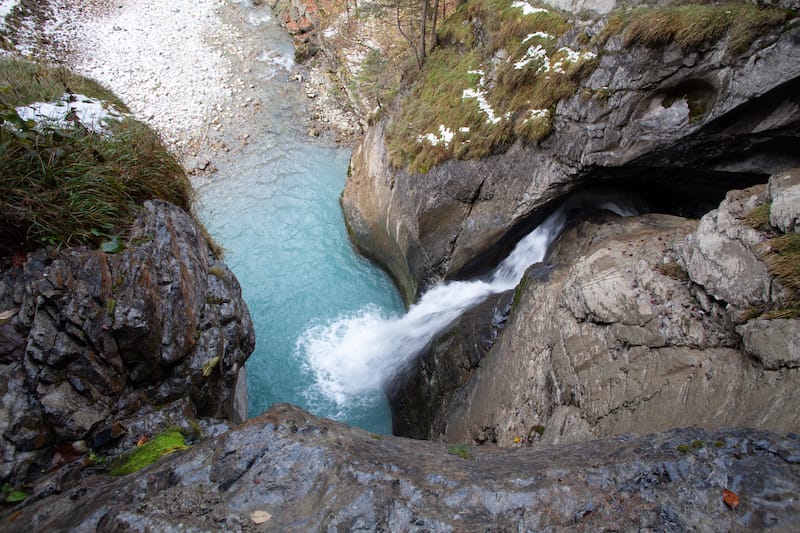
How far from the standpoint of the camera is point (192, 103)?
12711mm

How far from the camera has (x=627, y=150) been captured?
530cm

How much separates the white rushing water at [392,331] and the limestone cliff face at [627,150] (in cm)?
33

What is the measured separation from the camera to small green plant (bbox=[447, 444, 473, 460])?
117 inches

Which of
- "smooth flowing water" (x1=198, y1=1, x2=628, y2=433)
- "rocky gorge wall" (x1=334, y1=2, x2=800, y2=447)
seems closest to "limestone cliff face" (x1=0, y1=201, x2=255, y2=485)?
"smooth flowing water" (x1=198, y1=1, x2=628, y2=433)

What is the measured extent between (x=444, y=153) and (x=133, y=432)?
20.2 feet

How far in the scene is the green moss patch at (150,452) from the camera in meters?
2.97

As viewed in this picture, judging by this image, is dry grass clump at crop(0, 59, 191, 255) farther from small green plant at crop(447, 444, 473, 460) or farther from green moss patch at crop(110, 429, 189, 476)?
small green plant at crop(447, 444, 473, 460)

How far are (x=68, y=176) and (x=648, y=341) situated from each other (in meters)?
5.65

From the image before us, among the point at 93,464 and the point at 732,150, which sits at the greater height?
the point at 732,150

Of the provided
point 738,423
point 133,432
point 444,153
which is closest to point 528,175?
point 444,153

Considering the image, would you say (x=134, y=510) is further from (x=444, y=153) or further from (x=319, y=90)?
(x=319, y=90)

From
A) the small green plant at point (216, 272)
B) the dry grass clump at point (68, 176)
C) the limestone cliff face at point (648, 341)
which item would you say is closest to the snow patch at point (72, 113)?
the dry grass clump at point (68, 176)

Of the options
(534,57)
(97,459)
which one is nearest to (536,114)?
(534,57)

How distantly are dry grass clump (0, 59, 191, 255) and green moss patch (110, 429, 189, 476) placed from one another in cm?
193
